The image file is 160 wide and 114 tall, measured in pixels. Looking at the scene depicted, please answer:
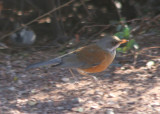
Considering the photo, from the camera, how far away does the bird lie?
4664 millimetres

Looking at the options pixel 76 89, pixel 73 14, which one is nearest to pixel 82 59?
pixel 76 89

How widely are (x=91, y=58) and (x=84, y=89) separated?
54 cm

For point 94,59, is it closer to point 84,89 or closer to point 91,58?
point 91,58

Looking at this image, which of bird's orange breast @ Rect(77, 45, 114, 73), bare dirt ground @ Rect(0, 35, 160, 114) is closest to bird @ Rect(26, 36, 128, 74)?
bird's orange breast @ Rect(77, 45, 114, 73)

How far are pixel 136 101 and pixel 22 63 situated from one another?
2.64 m

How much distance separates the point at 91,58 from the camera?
4.75m

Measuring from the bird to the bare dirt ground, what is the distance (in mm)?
304

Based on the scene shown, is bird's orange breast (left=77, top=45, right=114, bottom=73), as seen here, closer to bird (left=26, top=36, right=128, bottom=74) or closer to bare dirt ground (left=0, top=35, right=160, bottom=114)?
bird (left=26, top=36, right=128, bottom=74)

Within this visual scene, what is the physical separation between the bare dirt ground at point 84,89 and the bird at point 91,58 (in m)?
0.30

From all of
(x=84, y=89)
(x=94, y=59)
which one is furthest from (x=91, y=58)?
(x=84, y=89)

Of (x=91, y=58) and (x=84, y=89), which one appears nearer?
(x=84, y=89)

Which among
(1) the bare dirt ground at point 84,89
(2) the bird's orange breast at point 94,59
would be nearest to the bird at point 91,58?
(2) the bird's orange breast at point 94,59

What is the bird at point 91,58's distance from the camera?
4.66 m

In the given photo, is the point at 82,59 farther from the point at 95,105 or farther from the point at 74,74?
the point at 95,105
